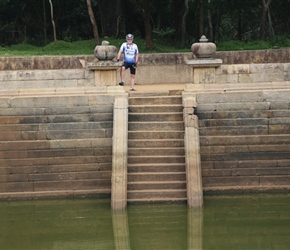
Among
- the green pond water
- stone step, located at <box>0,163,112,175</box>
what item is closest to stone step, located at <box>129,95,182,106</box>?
stone step, located at <box>0,163,112,175</box>

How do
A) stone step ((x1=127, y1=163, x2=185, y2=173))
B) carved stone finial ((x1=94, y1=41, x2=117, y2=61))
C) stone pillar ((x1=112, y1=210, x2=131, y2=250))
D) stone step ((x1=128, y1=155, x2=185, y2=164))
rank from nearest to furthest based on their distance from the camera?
stone pillar ((x1=112, y1=210, x2=131, y2=250))
stone step ((x1=127, y1=163, x2=185, y2=173))
stone step ((x1=128, y1=155, x2=185, y2=164))
carved stone finial ((x1=94, y1=41, x2=117, y2=61))

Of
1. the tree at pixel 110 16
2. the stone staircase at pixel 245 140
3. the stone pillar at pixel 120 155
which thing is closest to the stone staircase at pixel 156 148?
the stone pillar at pixel 120 155

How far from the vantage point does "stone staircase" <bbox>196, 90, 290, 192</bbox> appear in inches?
562

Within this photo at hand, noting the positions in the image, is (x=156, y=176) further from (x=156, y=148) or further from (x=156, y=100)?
(x=156, y=100)

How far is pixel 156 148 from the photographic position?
47.3ft

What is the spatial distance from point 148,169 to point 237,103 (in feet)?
7.13

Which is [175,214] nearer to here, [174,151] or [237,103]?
[174,151]

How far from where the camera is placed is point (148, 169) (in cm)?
1404

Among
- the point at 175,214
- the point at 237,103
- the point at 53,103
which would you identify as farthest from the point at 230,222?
the point at 53,103

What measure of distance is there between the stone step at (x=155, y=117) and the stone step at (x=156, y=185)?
164 centimetres

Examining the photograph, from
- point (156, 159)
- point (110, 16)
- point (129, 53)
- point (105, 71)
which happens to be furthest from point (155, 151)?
point (110, 16)

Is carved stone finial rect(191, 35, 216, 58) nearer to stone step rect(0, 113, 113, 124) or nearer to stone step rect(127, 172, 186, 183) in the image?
stone step rect(0, 113, 113, 124)

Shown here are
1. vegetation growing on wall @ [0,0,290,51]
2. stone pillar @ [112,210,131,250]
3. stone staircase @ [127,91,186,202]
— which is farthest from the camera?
vegetation growing on wall @ [0,0,290,51]

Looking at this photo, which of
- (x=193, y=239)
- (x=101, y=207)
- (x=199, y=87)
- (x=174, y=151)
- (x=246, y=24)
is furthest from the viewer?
(x=246, y=24)
